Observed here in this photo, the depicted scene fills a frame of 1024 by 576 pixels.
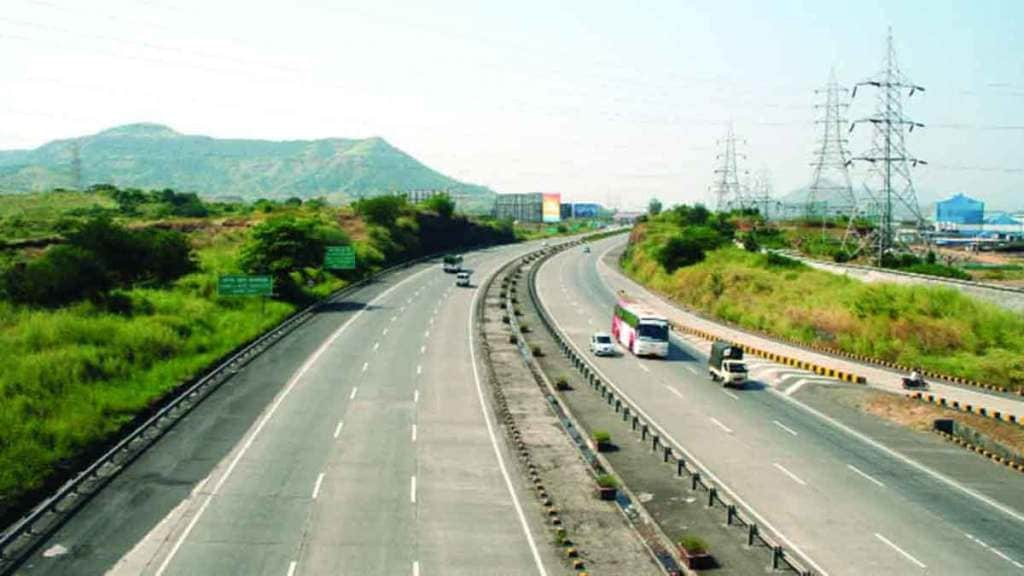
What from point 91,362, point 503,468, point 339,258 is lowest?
point 503,468

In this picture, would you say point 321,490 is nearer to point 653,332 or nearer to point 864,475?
point 864,475

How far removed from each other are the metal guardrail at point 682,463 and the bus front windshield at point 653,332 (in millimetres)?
4419

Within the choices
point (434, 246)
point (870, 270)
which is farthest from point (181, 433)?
point (434, 246)

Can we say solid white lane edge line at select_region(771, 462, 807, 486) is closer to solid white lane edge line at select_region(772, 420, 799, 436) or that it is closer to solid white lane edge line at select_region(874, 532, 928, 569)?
solid white lane edge line at select_region(874, 532, 928, 569)

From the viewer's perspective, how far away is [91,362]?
1806 inches

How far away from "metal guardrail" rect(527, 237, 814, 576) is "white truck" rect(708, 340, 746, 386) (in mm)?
6905

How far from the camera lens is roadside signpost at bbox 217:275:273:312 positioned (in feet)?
229

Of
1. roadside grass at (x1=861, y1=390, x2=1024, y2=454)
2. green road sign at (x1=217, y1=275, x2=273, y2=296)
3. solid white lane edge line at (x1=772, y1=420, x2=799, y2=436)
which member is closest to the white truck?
roadside grass at (x1=861, y1=390, x2=1024, y2=454)

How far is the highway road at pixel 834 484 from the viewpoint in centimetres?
2634

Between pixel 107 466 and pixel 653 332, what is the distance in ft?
120

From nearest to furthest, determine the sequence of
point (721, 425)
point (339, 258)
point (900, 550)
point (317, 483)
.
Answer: point (900, 550) < point (317, 483) < point (721, 425) < point (339, 258)

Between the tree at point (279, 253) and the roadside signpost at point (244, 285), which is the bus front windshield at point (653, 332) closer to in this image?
the roadside signpost at point (244, 285)

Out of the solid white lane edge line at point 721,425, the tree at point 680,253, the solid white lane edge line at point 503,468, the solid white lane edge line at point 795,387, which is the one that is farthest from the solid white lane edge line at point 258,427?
the tree at point 680,253

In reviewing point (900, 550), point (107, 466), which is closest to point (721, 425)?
point (900, 550)
